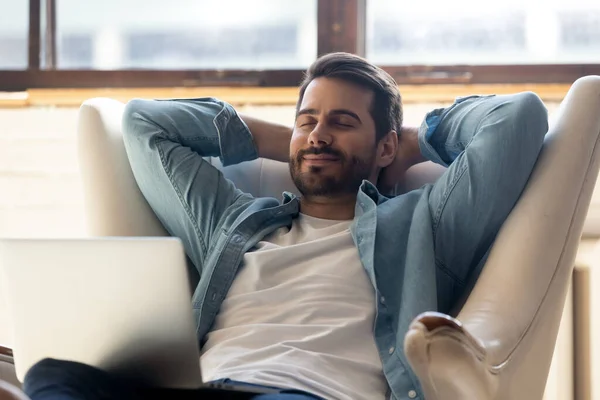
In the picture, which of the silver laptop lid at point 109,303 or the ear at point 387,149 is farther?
the ear at point 387,149

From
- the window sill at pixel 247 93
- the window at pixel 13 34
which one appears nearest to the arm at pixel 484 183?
the window sill at pixel 247 93

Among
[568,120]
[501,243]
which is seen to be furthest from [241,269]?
[568,120]

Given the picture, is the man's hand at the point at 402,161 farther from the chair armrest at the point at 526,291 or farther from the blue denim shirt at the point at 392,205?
the chair armrest at the point at 526,291

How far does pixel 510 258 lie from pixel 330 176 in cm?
39

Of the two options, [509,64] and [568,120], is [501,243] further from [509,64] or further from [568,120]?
[509,64]

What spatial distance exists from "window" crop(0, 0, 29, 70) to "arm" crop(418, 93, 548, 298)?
1483 mm

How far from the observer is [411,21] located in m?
2.42

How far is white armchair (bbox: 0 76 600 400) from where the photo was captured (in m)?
1.19

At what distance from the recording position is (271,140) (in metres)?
1.86

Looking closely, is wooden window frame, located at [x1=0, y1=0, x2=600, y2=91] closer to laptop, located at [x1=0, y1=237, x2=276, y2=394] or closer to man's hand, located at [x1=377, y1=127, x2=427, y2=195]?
man's hand, located at [x1=377, y1=127, x2=427, y2=195]

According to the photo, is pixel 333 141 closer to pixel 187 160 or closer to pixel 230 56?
pixel 187 160

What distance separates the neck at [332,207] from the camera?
172 cm

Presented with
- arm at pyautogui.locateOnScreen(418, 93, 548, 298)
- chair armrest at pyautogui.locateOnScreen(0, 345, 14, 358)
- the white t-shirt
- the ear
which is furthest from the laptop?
the ear

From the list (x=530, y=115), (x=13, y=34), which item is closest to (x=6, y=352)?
(x=530, y=115)
